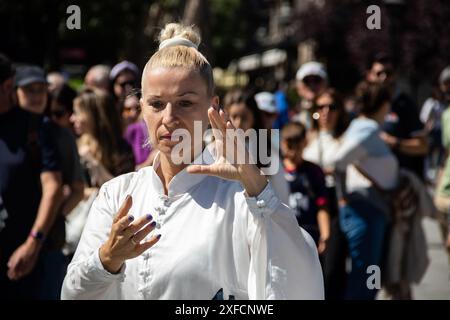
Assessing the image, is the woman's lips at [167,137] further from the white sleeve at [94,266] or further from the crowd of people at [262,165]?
the crowd of people at [262,165]

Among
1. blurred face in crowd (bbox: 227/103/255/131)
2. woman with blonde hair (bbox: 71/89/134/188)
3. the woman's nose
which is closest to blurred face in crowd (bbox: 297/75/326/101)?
blurred face in crowd (bbox: 227/103/255/131)

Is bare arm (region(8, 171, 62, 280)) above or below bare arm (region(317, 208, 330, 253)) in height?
above

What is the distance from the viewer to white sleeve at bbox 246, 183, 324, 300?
8.64 ft

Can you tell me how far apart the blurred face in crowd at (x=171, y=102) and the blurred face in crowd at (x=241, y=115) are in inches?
123

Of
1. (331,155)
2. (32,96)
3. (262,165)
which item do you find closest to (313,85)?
(331,155)

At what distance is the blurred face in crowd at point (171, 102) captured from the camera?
2844 millimetres

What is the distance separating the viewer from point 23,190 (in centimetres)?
507

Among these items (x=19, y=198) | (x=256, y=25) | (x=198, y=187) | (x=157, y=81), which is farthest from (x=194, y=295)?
(x=256, y=25)

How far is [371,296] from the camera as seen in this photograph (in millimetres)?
6746

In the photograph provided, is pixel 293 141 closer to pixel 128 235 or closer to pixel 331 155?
pixel 331 155

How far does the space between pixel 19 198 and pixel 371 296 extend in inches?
112

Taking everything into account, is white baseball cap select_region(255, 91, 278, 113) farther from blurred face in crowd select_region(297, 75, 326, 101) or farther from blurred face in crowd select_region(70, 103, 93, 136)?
blurred face in crowd select_region(70, 103, 93, 136)

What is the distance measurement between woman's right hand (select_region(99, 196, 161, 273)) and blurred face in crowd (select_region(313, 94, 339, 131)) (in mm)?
→ 4462

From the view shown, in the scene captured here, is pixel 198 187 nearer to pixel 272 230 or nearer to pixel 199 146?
pixel 199 146
